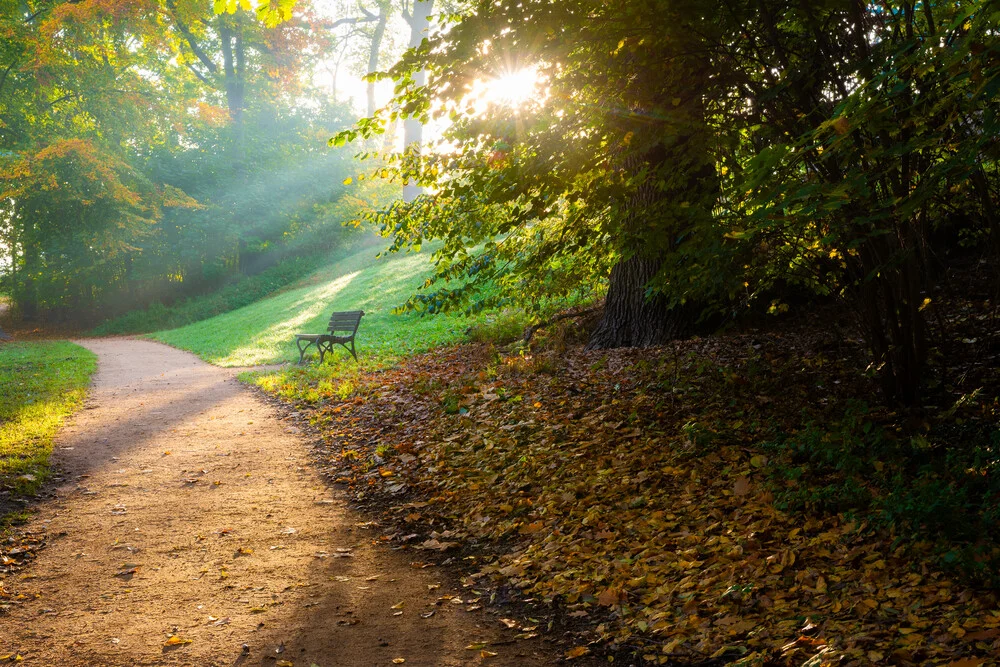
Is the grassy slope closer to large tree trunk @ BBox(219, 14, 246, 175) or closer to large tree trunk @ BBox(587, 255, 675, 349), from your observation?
large tree trunk @ BBox(587, 255, 675, 349)

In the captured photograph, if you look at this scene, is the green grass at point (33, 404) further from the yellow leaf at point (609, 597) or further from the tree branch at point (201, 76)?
the tree branch at point (201, 76)

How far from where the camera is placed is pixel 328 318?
2056 cm

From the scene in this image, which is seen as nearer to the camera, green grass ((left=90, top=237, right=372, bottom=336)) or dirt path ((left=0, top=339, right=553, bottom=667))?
dirt path ((left=0, top=339, right=553, bottom=667))

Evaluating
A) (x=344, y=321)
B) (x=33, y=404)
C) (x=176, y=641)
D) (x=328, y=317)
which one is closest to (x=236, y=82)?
(x=328, y=317)

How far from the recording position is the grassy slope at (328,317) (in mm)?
14966

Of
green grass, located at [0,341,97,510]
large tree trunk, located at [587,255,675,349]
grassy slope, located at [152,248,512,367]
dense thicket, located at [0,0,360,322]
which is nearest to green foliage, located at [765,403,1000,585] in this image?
large tree trunk, located at [587,255,675,349]

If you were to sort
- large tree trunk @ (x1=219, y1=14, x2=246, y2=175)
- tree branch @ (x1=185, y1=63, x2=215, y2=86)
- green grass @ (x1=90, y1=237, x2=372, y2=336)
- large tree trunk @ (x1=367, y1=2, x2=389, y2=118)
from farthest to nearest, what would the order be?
large tree trunk @ (x1=367, y1=2, x2=389, y2=118) < tree branch @ (x1=185, y1=63, x2=215, y2=86) < large tree trunk @ (x1=219, y1=14, x2=246, y2=175) < green grass @ (x1=90, y1=237, x2=372, y2=336)

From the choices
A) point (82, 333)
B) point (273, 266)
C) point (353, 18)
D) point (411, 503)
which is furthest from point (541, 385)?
point (353, 18)

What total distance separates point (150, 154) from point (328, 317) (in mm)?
15836

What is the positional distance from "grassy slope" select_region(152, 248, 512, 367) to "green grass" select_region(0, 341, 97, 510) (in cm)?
298

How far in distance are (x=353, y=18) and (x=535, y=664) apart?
4074cm

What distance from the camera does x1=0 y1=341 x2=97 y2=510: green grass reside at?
6938 mm

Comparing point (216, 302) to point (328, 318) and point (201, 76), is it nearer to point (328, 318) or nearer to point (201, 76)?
point (328, 318)

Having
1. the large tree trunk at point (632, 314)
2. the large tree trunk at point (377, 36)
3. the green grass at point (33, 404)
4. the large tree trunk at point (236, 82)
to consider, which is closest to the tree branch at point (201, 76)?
the large tree trunk at point (236, 82)
